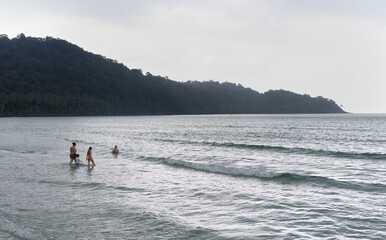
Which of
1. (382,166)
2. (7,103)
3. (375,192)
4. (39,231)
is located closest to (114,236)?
(39,231)

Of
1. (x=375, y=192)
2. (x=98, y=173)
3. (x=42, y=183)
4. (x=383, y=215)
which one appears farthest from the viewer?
(x=98, y=173)

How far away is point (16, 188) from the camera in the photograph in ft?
50.4

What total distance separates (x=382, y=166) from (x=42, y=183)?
21067mm

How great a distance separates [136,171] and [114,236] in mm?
12129

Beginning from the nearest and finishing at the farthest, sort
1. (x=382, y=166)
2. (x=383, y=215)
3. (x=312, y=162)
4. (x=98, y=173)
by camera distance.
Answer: (x=383, y=215) < (x=98, y=173) < (x=382, y=166) < (x=312, y=162)

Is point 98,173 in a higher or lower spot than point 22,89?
lower

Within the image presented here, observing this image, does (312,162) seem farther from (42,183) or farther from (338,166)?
(42,183)

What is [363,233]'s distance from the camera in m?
9.69

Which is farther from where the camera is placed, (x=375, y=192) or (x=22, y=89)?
(x=22, y=89)

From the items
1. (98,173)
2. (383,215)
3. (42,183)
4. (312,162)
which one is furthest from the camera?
(312,162)

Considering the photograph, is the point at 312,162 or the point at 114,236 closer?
the point at 114,236

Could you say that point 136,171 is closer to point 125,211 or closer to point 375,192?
point 125,211

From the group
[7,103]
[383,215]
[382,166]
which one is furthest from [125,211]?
[7,103]

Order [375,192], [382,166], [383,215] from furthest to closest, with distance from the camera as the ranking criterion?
[382,166] < [375,192] < [383,215]
